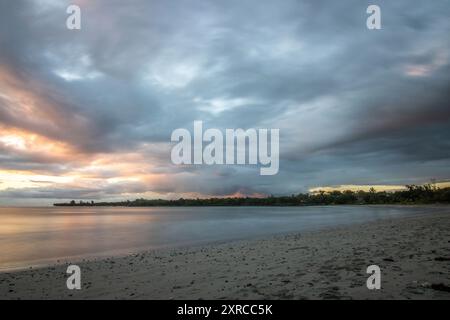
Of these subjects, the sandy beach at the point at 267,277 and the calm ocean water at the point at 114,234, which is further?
the calm ocean water at the point at 114,234

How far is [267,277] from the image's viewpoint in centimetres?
936

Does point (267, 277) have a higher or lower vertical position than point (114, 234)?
higher

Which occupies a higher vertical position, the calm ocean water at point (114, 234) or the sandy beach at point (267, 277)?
the sandy beach at point (267, 277)

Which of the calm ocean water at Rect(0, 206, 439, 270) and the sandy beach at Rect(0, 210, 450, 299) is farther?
the calm ocean water at Rect(0, 206, 439, 270)

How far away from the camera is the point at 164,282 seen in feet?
31.7

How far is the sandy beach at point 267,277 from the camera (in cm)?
758

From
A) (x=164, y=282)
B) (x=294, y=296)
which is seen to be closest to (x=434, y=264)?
(x=294, y=296)

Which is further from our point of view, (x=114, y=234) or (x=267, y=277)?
(x=114, y=234)

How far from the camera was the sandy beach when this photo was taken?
24.9ft

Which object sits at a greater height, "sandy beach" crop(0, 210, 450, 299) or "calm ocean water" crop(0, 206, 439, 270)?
"sandy beach" crop(0, 210, 450, 299)

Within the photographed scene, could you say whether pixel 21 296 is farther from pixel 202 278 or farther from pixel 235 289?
pixel 235 289
